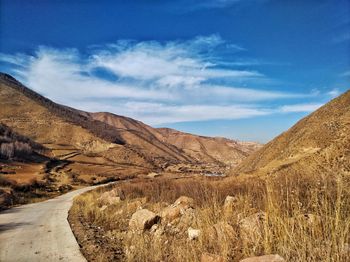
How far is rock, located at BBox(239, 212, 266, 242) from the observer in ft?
17.9

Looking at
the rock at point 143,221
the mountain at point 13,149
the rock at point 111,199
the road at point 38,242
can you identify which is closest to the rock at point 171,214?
the rock at point 143,221

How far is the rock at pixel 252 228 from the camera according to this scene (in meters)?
5.45

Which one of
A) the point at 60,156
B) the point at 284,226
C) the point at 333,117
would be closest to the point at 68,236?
the point at 284,226

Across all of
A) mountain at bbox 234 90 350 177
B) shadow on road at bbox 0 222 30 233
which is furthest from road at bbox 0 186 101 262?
mountain at bbox 234 90 350 177

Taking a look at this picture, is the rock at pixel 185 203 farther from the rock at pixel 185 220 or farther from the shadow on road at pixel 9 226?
the shadow on road at pixel 9 226

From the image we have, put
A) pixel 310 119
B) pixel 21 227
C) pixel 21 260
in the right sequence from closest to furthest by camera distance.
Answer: pixel 21 260 < pixel 21 227 < pixel 310 119

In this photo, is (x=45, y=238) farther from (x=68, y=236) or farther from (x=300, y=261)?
(x=300, y=261)

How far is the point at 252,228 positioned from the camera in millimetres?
5715

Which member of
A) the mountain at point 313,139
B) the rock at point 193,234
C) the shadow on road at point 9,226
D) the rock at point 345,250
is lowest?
the shadow on road at point 9,226

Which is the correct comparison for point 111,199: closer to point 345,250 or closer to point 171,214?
point 171,214

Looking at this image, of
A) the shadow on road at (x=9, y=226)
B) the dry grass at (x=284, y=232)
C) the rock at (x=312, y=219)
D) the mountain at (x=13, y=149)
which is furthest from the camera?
the mountain at (x=13, y=149)

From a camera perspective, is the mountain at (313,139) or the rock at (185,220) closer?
the rock at (185,220)

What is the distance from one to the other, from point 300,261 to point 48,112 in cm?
13377

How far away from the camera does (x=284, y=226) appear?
495cm
